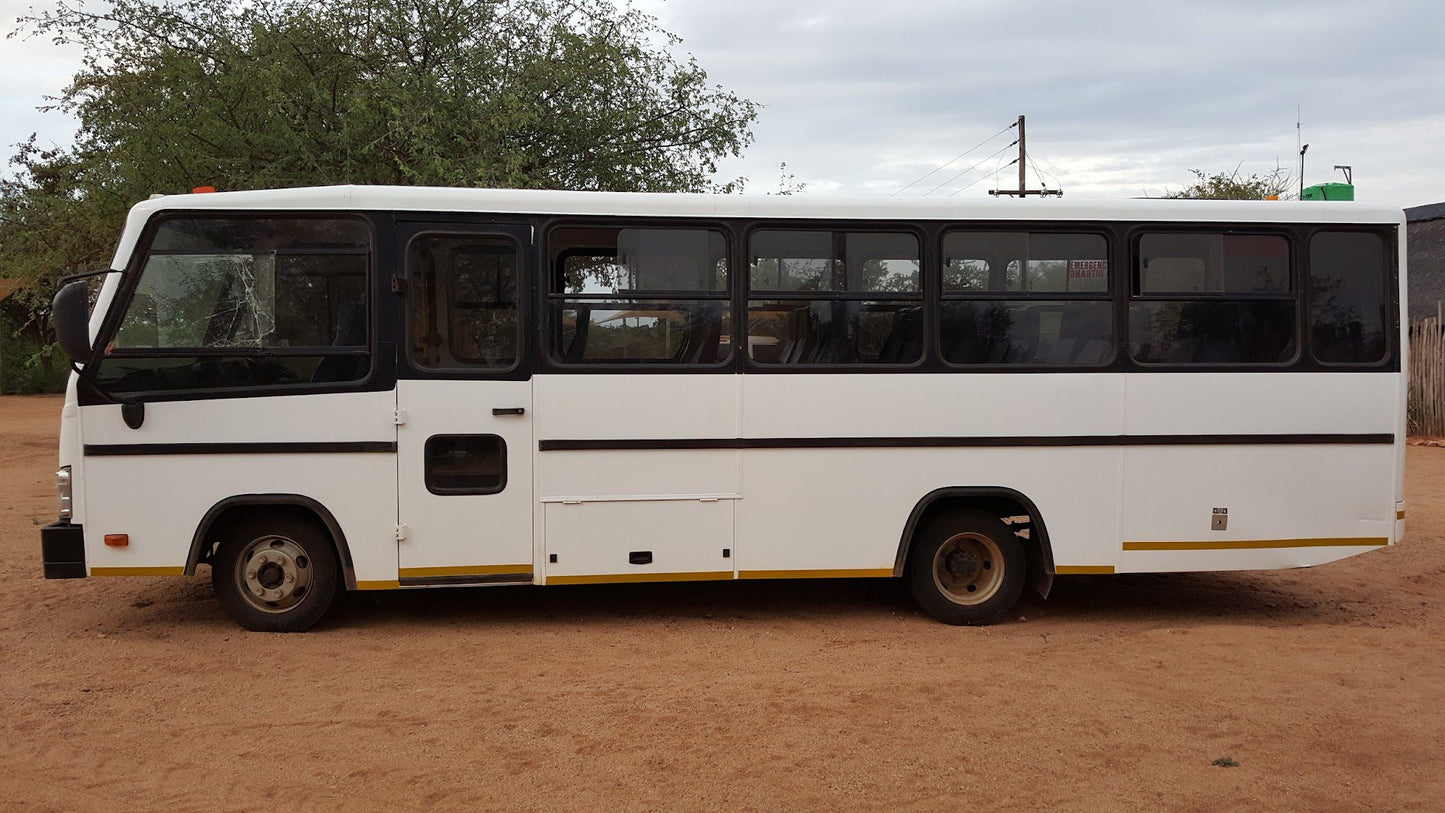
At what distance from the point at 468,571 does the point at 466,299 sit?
63.9 inches

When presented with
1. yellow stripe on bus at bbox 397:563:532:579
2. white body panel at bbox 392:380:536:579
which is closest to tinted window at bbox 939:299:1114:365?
white body panel at bbox 392:380:536:579

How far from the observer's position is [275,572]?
21.5 feet

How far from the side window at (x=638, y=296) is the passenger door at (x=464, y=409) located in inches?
10.1

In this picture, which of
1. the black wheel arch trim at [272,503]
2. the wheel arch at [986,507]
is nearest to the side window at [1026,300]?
the wheel arch at [986,507]

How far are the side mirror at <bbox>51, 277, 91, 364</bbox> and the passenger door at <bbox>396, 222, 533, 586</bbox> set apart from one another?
1698mm

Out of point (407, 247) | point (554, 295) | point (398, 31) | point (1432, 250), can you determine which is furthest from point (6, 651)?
point (1432, 250)

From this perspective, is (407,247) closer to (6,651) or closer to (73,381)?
(73,381)

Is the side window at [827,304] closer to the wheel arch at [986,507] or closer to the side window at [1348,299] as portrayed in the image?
the wheel arch at [986,507]

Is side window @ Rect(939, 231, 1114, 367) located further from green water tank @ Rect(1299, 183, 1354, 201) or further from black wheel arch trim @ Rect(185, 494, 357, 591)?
black wheel arch trim @ Rect(185, 494, 357, 591)

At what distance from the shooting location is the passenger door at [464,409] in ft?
21.1

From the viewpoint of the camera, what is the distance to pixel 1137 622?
7.21 meters

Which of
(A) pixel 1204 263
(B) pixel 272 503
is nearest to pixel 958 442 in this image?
(A) pixel 1204 263

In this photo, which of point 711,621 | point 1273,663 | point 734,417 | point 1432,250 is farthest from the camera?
point 1432,250

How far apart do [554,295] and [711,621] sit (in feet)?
7.67
